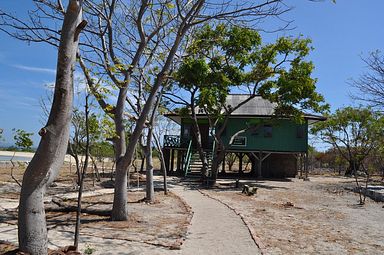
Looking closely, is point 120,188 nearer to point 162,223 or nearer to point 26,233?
point 162,223

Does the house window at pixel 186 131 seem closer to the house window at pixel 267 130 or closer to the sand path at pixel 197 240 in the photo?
the house window at pixel 267 130

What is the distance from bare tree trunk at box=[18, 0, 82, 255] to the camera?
491 centimetres

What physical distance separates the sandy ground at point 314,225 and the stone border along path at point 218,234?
0.30 m

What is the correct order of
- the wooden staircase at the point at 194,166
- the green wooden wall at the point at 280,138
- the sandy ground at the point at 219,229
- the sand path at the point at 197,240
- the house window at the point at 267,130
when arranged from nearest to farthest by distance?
the sand path at the point at 197,240 < the sandy ground at the point at 219,229 < the wooden staircase at the point at 194,166 < the green wooden wall at the point at 280,138 < the house window at the point at 267,130

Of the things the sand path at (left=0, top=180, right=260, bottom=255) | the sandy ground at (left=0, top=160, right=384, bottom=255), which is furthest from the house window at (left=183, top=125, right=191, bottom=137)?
the sand path at (left=0, top=180, right=260, bottom=255)

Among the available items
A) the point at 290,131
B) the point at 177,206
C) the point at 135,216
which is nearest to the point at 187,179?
the point at 290,131

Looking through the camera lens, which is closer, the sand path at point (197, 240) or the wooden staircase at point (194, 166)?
the sand path at point (197, 240)

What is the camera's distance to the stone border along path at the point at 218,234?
21.4 ft

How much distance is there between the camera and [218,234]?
778 centimetres

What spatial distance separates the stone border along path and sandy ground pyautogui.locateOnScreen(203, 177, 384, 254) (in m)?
0.30

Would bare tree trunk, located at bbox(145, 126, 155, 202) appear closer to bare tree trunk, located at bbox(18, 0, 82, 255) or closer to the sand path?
the sand path

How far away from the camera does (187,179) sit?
76.0 feet

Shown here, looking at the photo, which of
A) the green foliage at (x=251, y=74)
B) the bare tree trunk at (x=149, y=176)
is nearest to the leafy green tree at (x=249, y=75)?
the green foliage at (x=251, y=74)

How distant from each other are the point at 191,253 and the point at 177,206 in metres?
5.72
